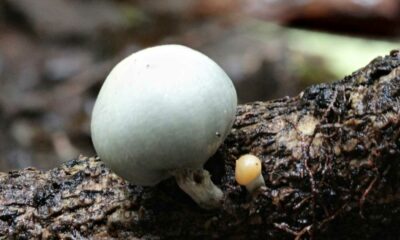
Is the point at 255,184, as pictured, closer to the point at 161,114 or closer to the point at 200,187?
the point at 200,187

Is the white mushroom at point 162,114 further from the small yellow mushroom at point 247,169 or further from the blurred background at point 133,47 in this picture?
the blurred background at point 133,47

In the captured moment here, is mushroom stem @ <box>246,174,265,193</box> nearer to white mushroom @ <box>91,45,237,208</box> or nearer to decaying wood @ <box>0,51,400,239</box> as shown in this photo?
decaying wood @ <box>0,51,400,239</box>

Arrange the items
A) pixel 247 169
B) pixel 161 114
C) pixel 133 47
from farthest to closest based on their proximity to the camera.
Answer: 1. pixel 133 47
2. pixel 247 169
3. pixel 161 114

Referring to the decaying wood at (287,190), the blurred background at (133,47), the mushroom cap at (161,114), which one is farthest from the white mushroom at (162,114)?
the blurred background at (133,47)

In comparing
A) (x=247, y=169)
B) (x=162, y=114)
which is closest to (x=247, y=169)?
(x=247, y=169)

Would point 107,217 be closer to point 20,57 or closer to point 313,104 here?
point 313,104
